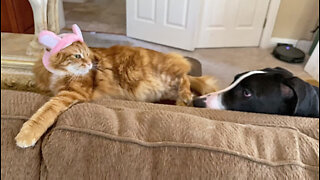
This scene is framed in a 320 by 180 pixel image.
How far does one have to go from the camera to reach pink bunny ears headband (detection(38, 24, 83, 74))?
0.77m

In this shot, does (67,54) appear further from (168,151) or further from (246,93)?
(246,93)

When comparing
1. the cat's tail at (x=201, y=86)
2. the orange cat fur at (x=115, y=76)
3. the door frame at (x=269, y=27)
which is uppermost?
the orange cat fur at (x=115, y=76)

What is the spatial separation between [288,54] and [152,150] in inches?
91.5

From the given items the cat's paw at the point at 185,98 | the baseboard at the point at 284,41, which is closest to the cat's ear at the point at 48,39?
the cat's paw at the point at 185,98

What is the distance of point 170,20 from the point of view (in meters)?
2.54

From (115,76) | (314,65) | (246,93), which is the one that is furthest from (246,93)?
(314,65)

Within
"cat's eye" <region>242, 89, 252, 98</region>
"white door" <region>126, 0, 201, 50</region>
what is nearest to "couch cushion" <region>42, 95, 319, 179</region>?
"cat's eye" <region>242, 89, 252, 98</region>

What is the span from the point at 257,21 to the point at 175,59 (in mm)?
1915

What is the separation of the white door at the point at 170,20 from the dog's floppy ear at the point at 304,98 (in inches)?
59.7

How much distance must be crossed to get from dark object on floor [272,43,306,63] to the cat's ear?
7.23 ft

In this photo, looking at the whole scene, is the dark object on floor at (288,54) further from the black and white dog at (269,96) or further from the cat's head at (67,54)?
the cat's head at (67,54)

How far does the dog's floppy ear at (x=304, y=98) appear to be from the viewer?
2.87 feet

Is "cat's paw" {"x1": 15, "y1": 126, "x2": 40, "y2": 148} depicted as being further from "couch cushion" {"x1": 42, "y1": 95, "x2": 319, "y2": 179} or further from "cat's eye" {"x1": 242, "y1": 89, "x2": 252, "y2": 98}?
Answer: "cat's eye" {"x1": 242, "y1": 89, "x2": 252, "y2": 98}

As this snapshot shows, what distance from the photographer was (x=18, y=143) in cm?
60
